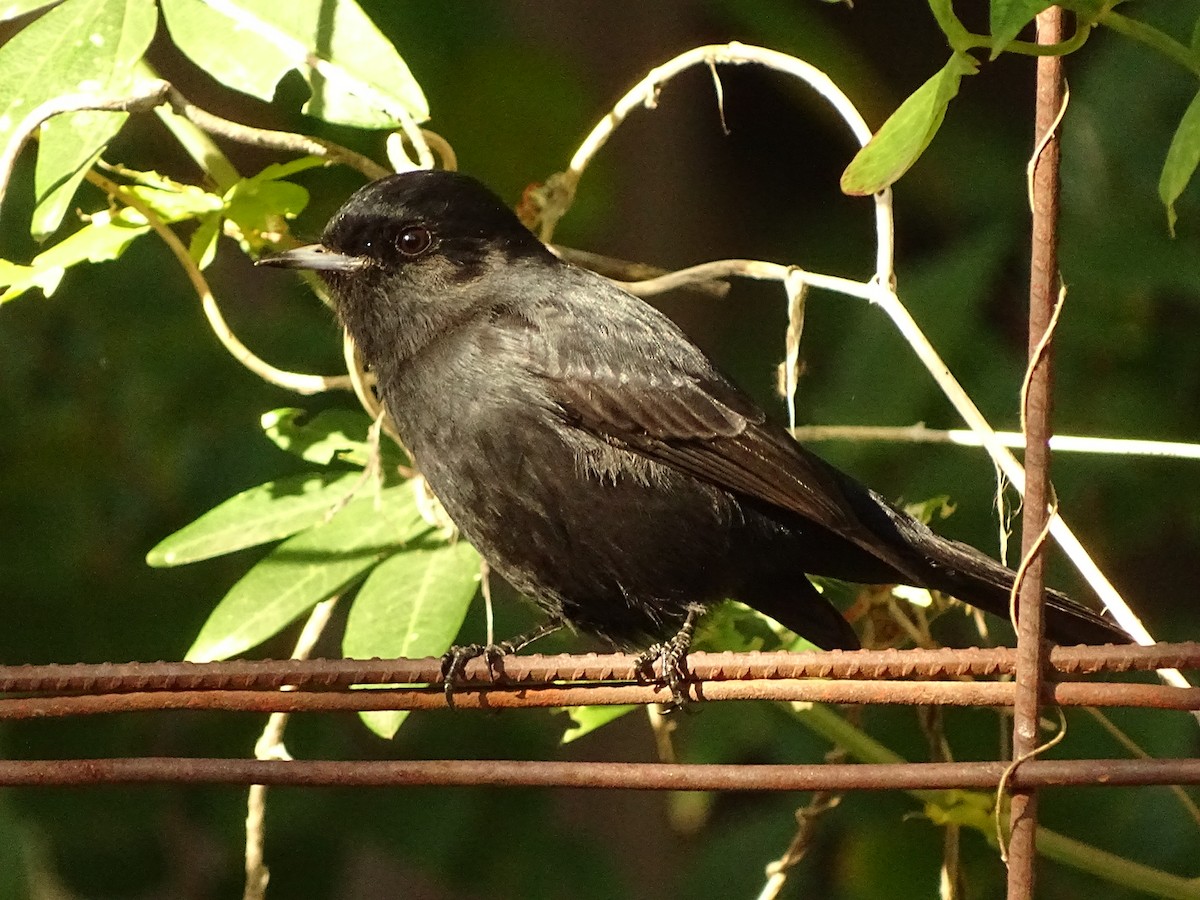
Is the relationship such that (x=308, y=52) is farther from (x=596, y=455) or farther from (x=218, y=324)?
(x=596, y=455)

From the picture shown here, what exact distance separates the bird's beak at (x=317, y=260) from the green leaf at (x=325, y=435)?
290 mm

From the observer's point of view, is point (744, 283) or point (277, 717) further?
point (744, 283)

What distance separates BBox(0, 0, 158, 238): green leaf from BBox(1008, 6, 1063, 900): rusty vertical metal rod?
1482 millimetres

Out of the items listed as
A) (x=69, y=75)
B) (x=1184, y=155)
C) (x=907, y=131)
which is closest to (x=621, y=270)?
(x=69, y=75)

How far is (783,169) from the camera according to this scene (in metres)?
5.98

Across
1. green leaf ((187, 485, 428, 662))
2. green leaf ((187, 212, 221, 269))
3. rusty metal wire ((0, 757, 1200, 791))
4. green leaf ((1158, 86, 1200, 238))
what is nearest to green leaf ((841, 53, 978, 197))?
green leaf ((1158, 86, 1200, 238))

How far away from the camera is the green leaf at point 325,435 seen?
2871 mm

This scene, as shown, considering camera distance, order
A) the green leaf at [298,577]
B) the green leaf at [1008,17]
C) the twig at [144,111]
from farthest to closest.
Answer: the green leaf at [298,577]
the twig at [144,111]
the green leaf at [1008,17]

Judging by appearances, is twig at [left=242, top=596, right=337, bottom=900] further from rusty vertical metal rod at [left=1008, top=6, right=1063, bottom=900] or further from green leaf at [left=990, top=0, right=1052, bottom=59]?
green leaf at [left=990, top=0, right=1052, bottom=59]

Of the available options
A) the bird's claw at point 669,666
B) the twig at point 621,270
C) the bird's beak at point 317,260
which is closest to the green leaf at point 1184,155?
the bird's claw at point 669,666

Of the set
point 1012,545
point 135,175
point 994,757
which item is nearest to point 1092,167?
point 1012,545

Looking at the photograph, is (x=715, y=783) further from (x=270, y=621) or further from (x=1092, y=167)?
(x=1092, y=167)

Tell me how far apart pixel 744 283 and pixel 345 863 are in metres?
2.69

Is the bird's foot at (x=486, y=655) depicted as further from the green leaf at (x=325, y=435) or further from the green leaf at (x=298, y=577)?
the green leaf at (x=325, y=435)
